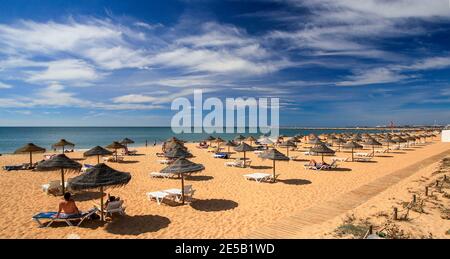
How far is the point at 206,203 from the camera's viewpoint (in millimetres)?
10719

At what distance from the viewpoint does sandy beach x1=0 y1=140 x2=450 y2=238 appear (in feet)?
25.6

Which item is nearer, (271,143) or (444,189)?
(444,189)

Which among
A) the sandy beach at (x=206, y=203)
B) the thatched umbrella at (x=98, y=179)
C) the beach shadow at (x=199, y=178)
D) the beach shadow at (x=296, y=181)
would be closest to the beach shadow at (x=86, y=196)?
the sandy beach at (x=206, y=203)

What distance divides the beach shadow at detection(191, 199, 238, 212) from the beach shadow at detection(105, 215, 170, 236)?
5.12 feet

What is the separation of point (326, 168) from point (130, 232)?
13670mm

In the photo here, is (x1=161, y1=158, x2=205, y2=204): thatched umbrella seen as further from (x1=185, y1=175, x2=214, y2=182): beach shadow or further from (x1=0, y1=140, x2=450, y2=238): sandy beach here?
(x1=185, y1=175, x2=214, y2=182): beach shadow

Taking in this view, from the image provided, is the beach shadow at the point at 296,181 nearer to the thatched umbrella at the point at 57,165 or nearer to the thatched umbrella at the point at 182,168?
the thatched umbrella at the point at 182,168

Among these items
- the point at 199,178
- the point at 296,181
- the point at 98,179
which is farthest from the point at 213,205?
the point at 296,181

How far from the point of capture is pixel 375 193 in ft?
38.3

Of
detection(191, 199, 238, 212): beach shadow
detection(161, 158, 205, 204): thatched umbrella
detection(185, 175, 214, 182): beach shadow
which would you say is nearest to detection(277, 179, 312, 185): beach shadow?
detection(185, 175, 214, 182): beach shadow
